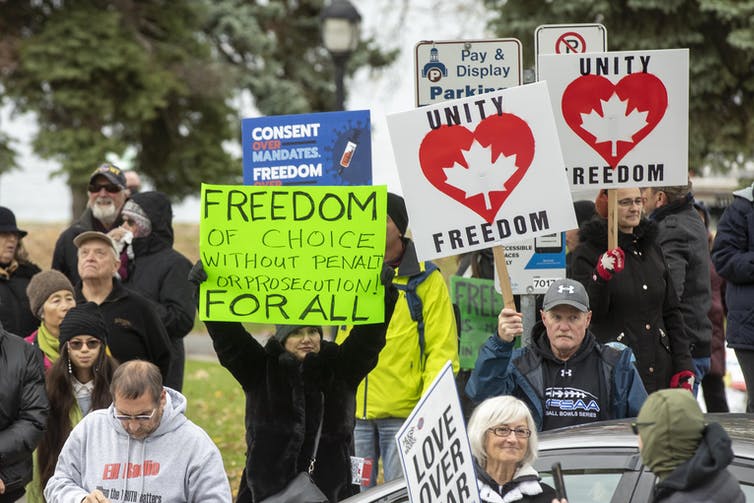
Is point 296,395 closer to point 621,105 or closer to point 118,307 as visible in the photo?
point 118,307

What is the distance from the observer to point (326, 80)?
32.3m

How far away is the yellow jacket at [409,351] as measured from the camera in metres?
7.36

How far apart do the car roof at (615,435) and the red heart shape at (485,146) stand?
1411mm

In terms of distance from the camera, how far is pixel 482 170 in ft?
21.7

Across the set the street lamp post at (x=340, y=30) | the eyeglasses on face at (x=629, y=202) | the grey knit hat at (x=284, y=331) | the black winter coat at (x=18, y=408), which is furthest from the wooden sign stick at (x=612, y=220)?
the street lamp post at (x=340, y=30)

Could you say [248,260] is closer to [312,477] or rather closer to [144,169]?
[312,477]

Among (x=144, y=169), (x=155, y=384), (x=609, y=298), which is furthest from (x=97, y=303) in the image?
(x=144, y=169)

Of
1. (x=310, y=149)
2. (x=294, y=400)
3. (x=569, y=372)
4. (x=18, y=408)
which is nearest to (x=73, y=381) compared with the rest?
(x=18, y=408)

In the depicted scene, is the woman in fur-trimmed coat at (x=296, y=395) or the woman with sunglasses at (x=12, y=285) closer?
the woman in fur-trimmed coat at (x=296, y=395)

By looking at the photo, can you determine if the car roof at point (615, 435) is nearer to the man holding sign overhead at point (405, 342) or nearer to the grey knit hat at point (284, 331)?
the grey knit hat at point (284, 331)

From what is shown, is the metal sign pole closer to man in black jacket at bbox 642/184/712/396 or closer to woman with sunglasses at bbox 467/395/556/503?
man in black jacket at bbox 642/184/712/396

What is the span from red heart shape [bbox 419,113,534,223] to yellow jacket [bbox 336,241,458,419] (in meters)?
0.83

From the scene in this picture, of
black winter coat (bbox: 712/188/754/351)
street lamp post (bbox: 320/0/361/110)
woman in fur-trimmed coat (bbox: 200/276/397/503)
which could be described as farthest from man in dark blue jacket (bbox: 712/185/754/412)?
street lamp post (bbox: 320/0/361/110)

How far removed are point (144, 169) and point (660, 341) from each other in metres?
24.4
